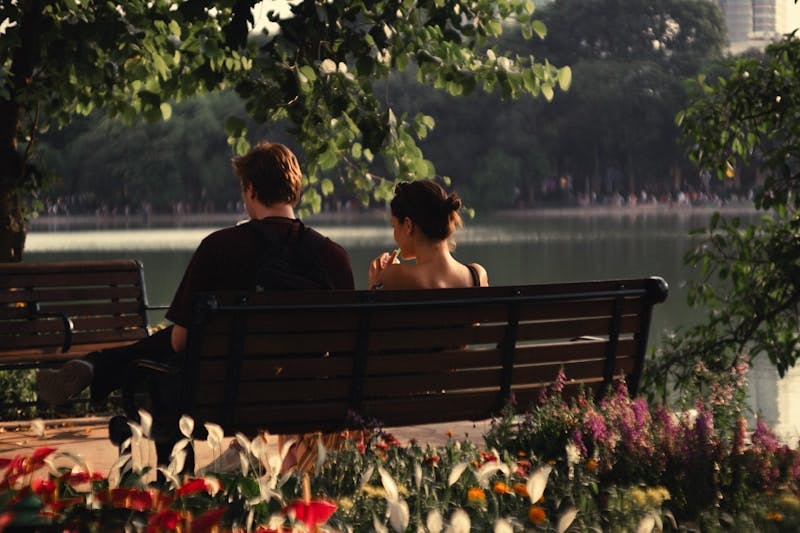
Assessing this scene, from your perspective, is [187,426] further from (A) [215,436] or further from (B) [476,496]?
(B) [476,496]

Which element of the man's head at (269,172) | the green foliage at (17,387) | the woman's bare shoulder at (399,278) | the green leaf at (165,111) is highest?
the green leaf at (165,111)

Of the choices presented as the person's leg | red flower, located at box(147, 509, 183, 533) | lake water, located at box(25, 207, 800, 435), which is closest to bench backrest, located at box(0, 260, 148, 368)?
the person's leg

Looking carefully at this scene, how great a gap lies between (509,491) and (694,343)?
4.80 meters

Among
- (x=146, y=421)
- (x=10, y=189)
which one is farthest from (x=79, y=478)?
(x=10, y=189)

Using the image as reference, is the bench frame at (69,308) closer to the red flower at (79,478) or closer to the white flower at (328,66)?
the white flower at (328,66)

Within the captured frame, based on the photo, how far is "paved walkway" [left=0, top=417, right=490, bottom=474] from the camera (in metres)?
6.42

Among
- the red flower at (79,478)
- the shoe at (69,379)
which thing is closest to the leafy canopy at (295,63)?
the shoe at (69,379)

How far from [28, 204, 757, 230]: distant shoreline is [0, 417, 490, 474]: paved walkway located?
67465mm

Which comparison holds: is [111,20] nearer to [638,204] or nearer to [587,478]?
[587,478]

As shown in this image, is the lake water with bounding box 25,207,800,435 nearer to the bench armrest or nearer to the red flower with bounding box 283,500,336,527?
the bench armrest

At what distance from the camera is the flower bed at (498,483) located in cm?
287

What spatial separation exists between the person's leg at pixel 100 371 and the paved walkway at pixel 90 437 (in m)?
1.20

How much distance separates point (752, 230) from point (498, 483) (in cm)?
446

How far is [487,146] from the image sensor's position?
251 ft
